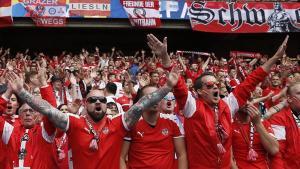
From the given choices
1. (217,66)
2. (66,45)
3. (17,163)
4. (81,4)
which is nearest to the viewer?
(17,163)

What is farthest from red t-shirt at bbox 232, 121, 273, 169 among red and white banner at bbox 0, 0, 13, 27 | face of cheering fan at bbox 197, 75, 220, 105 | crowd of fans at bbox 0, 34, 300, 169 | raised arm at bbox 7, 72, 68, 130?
red and white banner at bbox 0, 0, 13, 27

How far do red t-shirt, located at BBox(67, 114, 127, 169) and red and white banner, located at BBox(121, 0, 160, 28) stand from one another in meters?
14.5

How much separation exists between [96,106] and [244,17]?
16.1 m

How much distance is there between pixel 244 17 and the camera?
20.2m

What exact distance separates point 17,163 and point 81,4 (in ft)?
47.8

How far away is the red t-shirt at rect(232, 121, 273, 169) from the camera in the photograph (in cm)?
545

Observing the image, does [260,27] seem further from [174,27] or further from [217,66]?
[217,66]

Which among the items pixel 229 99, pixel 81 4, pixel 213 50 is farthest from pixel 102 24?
pixel 229 99

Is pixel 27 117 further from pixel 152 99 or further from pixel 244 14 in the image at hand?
pixel 244 14

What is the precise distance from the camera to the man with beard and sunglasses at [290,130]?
5.39 meters

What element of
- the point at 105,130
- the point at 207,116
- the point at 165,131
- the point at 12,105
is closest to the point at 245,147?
the point at 207,116

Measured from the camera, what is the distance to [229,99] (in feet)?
17.7

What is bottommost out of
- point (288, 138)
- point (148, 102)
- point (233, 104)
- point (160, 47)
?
point (288, 138)

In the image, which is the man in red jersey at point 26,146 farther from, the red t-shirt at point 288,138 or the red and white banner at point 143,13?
the red and white banner at point 143,13
